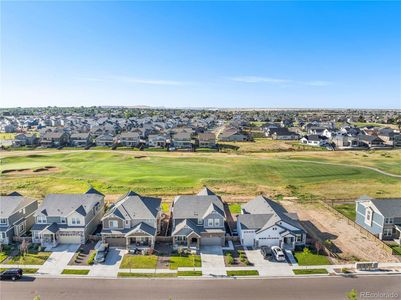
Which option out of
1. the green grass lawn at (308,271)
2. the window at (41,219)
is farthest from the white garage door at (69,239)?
the green grass lawn at (308,271)

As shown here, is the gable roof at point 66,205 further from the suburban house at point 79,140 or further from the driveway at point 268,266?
the suburban house at point 79,140

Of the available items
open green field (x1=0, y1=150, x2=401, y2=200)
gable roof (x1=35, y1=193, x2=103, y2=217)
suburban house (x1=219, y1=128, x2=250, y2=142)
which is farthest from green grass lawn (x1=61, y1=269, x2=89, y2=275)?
suburban house (x1=219, y1=128, x2=250, y2=142)

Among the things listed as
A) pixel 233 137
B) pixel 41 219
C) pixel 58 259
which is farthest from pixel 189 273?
pixel 233 137

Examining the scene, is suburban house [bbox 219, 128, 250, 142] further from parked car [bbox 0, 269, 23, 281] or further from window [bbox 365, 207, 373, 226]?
parked car [bbox 0, 269, 23, 281]

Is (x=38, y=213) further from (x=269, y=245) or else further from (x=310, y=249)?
(x=310, y=249)

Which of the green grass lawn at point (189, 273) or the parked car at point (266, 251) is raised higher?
the parked car at point (266, 251)

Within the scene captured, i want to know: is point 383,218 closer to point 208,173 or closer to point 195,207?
point 195,207
